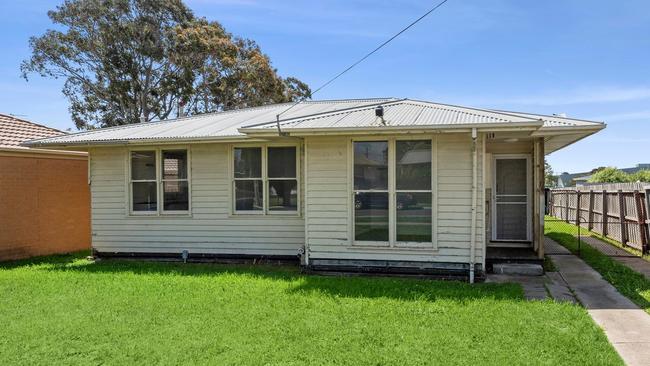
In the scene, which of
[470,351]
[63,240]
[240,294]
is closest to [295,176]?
[240,294]

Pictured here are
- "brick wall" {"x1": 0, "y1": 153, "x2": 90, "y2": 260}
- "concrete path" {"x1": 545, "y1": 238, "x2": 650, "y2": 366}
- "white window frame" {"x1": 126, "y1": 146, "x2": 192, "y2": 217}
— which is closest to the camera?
"concrete path" {"x1": 545, "y1": 238, "x2": 650, "y2": 366}

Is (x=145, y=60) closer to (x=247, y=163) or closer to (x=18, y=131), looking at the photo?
(x=18, y=131)

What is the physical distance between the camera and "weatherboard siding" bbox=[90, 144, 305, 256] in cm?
959

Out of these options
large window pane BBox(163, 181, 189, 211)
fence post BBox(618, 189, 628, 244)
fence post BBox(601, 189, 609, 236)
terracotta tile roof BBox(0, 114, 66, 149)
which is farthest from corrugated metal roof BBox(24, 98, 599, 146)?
fence post BBox(601, 189, 609, 236)

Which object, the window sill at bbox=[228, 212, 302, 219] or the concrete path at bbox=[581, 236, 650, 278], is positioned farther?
the window sill at bbox=[228, 212, 302, 219]

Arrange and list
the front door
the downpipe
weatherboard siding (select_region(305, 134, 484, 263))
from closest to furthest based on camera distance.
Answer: the downpipe
weatherboard siding (select_region(305, 134, 484, 263))
the front door

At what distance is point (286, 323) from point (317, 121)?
3.73 metres

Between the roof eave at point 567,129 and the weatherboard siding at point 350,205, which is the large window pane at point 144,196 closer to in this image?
the weatherboard siding at point 350,205

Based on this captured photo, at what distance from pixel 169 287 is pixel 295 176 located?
332 cm

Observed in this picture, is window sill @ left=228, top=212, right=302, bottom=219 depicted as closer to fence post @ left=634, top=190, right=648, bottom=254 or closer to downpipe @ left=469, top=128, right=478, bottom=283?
downpipe @ left=469, top=128, right=478, bottom=283

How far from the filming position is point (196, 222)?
9953 mm

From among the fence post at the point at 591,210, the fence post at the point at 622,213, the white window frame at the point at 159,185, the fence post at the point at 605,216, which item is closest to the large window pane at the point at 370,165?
the white window frame at the point at 159,185

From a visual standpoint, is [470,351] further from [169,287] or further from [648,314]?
[169,287]

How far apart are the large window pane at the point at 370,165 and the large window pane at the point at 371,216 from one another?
18cm
